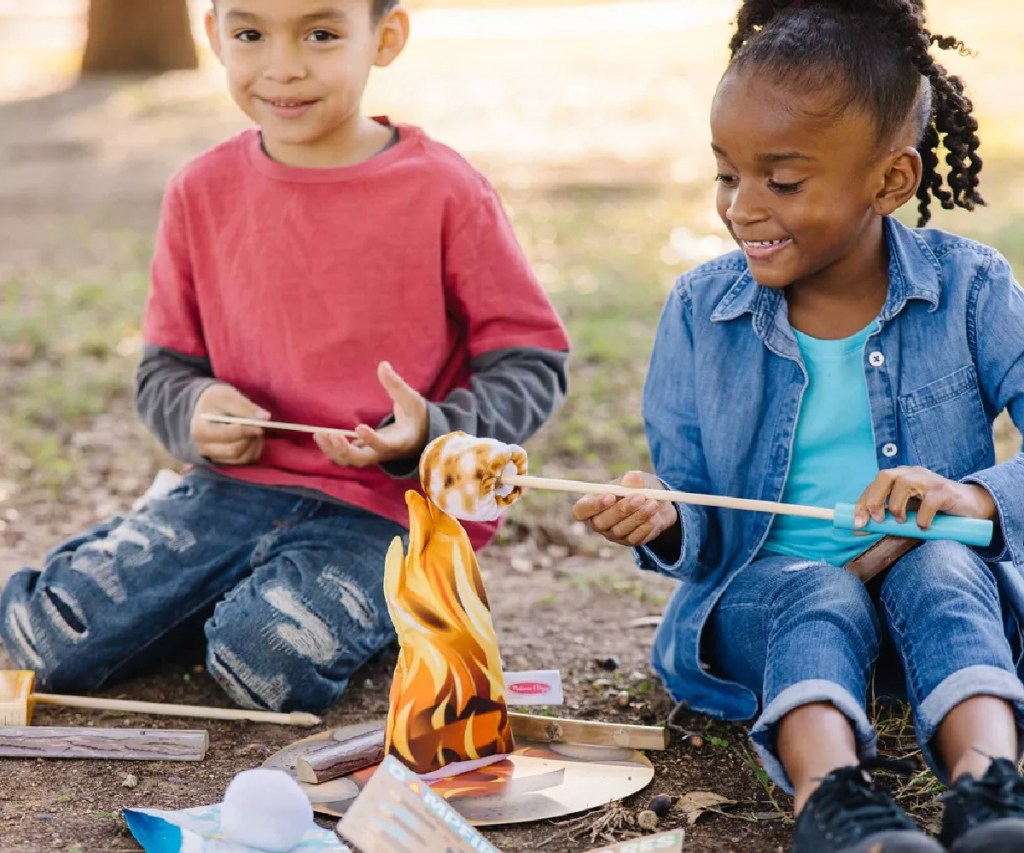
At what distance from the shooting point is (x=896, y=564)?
2.55 m

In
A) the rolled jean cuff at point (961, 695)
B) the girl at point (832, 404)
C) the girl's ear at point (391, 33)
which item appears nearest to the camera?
the rolled jean cuff at point (961, 695)

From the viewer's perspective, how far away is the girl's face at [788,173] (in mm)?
2502

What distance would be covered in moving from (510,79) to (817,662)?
10.2 meters

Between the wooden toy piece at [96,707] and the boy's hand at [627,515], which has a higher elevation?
the boy's hand at [627,515]

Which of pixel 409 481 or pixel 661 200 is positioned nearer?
pixel 409 481

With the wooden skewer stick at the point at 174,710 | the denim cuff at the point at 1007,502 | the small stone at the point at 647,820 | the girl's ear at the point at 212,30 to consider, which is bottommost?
the wooden skewer stick at the point at 174,710

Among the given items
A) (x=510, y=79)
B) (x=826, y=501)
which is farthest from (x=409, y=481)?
(x=510, y=79)

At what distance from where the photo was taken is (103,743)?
107 inches

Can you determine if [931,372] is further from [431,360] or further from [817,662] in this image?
[431,360]

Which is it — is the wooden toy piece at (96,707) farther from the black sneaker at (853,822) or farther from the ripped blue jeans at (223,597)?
the black sneaker at (853,822)

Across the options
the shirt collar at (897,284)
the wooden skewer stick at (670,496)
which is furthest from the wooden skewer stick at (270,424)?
the shirt collar at (897,284)

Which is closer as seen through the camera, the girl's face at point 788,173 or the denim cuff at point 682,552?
the girl's face at point 788,173

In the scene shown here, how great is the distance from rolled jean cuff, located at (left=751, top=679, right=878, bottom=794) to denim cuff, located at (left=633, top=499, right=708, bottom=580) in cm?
44

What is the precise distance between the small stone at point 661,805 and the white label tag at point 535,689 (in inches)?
15.6
